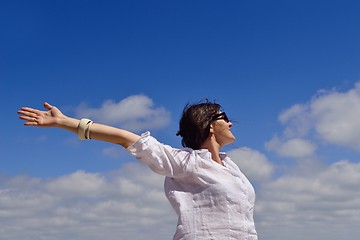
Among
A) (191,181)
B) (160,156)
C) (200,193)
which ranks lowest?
(200,193)

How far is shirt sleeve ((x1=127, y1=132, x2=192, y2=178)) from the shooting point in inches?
303

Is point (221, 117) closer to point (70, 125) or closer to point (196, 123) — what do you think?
point (196, 123)

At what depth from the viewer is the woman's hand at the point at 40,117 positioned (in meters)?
7.66

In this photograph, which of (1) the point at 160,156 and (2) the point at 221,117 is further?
(2) the point at 221,117

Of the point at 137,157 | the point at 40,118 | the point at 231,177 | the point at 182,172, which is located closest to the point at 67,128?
the point at 40,118

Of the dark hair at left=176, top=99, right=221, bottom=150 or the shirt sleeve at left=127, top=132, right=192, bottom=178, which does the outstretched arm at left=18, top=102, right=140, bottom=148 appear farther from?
the dark hair at left=176, top=99, right=221, bottom=150

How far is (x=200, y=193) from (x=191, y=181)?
0.65ft

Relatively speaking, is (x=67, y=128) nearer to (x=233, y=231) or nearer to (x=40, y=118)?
(x=40, y=118)

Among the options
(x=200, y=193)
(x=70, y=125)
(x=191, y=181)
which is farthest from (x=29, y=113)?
(x=200, y=193)

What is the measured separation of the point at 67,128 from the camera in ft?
25.6

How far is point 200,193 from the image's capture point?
792 cm

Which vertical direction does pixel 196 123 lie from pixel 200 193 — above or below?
above

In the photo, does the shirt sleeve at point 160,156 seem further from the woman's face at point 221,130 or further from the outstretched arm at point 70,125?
the woman's face at point 221,130

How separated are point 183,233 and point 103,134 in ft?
4.83
